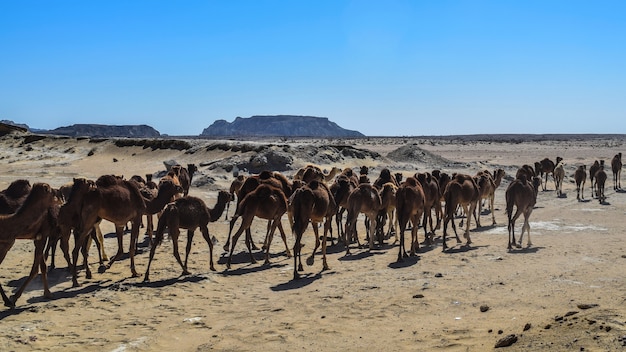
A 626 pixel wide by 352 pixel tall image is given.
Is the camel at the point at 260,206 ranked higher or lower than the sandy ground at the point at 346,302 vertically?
higher

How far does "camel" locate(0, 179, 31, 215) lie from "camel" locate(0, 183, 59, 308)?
33.2 inches

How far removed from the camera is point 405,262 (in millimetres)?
13164

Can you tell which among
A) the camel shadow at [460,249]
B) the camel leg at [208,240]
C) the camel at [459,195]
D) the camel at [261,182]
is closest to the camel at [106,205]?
the camel leg at [208,240]

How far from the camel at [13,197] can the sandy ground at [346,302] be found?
158 cm

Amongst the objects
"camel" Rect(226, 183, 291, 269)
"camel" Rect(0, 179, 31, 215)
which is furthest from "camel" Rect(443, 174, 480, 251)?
"camel" Rect(0, 179, 31, 215)

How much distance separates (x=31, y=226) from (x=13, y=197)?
1396 mm

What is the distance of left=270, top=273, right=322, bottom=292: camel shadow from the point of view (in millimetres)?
11320

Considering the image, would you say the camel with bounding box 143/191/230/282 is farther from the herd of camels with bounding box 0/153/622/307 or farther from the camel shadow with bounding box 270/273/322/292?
the camel shadow with bounding box 270/273/322/292

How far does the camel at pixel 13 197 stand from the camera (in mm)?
10617

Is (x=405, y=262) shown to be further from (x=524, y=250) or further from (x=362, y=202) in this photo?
(x=524, y=250)

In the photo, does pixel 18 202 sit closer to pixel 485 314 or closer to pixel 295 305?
pixel 295 305

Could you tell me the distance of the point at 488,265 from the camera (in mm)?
12305

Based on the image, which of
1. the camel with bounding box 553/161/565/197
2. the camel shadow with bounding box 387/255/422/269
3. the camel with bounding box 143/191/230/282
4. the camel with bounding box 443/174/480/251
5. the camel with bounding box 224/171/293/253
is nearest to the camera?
the camel with bounding box 143/191/230/282

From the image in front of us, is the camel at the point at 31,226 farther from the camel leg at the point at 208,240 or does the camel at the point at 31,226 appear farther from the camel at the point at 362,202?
the camel at the point at 362,202
